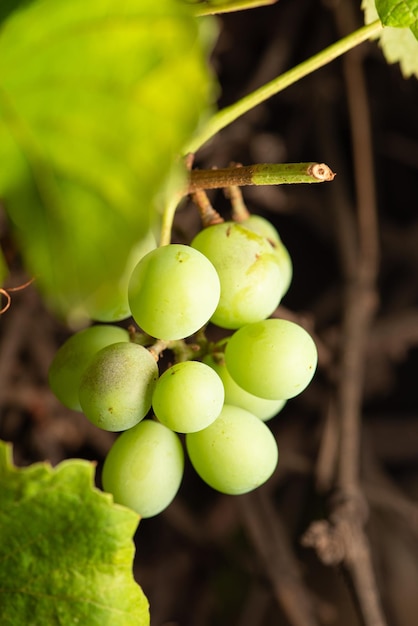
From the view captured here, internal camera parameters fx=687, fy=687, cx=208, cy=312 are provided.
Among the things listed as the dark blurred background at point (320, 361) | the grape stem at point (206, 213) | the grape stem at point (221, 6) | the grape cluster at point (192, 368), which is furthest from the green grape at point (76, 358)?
the dark blurred background at point (320, 361)

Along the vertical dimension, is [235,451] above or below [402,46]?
below

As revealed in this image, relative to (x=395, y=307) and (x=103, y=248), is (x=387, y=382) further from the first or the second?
(x=103, y=248)

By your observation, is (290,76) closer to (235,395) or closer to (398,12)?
(398,12)

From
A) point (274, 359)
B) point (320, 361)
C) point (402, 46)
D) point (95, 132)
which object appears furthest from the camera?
point (320, 361)

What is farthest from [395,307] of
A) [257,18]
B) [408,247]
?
[257,18]

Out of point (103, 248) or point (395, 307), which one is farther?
point (395, 307)

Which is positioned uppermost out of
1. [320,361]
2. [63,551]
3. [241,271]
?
[241,271]

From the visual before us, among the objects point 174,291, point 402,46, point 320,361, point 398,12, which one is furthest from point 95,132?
point 320,361
